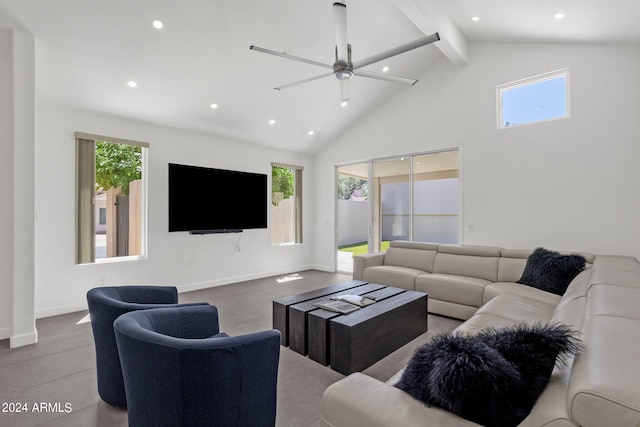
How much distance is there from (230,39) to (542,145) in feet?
14.9

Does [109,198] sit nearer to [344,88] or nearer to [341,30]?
[344,88]

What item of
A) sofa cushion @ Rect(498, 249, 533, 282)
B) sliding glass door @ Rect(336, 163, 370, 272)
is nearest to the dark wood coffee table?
sofa cushion @ Rect(498, 249, 533, 282)

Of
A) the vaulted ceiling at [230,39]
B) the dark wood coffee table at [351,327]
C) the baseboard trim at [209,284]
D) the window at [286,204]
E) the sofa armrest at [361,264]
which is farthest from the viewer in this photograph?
the window at [286,204]

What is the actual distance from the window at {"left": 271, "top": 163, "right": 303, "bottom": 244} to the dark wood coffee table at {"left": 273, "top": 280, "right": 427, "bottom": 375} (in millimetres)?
3769

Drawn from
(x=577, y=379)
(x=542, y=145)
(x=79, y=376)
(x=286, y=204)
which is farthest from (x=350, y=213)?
(x=577, y=379)

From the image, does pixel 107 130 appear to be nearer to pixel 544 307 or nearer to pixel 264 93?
pixel 264 93

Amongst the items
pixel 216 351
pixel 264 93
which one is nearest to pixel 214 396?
pixel 216 351

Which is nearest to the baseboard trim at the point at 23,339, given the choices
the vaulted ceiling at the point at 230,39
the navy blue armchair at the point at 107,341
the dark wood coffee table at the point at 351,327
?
the navy blue armchair at the point at 107,341

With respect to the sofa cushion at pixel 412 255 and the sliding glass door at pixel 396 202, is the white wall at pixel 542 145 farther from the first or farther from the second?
the sofa cushion at pixel 412 255

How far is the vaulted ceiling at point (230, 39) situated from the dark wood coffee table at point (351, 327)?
325 cm

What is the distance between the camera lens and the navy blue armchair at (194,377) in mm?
1295

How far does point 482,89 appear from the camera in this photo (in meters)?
4.91

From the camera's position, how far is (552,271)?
10.9ft

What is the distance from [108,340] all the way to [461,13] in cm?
521
